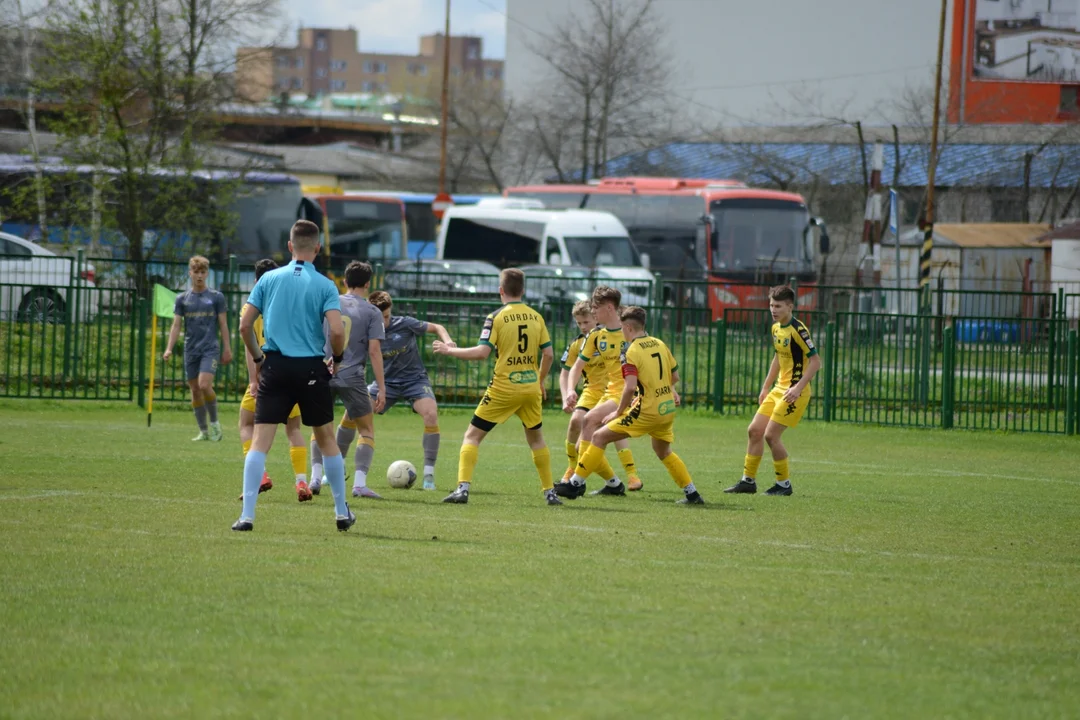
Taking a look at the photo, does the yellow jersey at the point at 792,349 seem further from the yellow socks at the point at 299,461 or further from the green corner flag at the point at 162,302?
the green corner flag at the point at 162,302

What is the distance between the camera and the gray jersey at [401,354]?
12188 millimetres

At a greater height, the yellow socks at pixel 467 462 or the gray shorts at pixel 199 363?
the gray shorts at pixel 199 363

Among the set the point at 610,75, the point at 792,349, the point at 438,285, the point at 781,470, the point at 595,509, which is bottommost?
the point at 595,509

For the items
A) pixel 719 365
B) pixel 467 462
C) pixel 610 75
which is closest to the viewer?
pixel 467 462

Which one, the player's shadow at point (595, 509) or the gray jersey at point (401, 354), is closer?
the player's shadow at point (595, 509)

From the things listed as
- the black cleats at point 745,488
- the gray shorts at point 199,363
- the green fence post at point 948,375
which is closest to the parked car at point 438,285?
the green fence post at point 948,375

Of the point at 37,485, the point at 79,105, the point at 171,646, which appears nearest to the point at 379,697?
the point at 171,646

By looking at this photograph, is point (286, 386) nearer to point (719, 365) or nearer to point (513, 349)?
point (513, 349)

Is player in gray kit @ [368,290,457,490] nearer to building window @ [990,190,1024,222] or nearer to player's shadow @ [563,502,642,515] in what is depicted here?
player's shadow @ [563,502,642,515]

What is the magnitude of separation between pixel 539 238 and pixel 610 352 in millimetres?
25188

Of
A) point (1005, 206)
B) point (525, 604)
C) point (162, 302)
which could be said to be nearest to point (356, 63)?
point (1005, 206)

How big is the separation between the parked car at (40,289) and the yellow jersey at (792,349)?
11.7m

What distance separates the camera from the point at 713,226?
3753 centimetres

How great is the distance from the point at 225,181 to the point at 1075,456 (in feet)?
62.1
